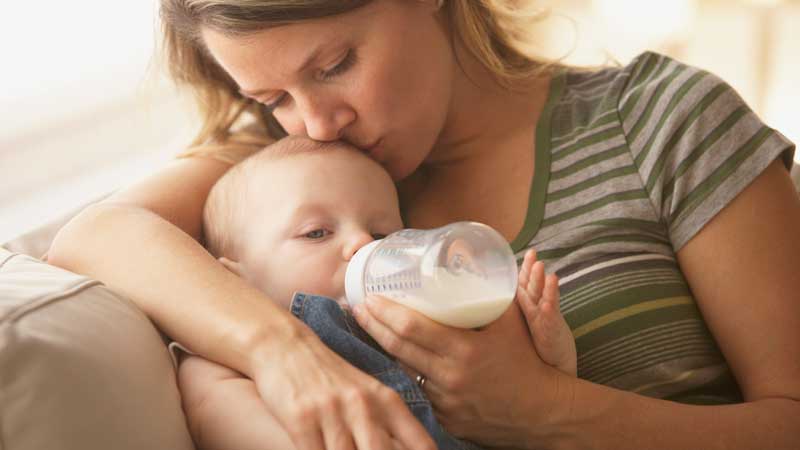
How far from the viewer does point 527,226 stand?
1459 mm

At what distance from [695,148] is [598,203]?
17 centimetres

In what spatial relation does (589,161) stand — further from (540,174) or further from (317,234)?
(317,234)

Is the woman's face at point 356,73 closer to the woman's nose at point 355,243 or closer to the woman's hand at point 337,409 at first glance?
the woman's nose at point 355,243

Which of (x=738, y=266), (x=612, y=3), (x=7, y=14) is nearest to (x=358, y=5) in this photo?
(x=738, y=266)

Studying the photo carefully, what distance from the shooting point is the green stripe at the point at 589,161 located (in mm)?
1465

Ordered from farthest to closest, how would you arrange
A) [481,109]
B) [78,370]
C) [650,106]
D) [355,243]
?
1. [481,109]
2. [650,106]
3. [355,243]
4. [78,370]

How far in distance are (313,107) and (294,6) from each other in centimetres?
16

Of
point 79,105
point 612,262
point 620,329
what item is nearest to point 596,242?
point 612,262

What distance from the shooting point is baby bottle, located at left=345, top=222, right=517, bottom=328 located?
1.02 metres

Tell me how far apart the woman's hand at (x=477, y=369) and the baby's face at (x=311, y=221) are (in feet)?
0.58

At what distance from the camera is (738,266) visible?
1.31 metres

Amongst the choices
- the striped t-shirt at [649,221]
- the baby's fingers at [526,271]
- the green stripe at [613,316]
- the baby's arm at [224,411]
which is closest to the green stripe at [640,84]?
the striped t-shirt at [649,221]

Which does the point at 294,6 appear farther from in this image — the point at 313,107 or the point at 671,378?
the point at 671,378

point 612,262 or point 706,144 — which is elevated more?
point 706,144
